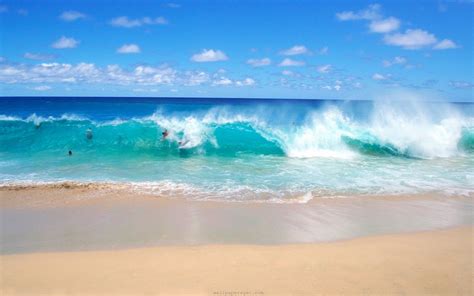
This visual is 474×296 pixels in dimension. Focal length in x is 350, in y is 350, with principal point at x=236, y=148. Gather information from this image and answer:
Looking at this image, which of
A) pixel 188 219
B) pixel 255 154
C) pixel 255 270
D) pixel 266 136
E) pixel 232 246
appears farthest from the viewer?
pixel 266 136

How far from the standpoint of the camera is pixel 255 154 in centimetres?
1505

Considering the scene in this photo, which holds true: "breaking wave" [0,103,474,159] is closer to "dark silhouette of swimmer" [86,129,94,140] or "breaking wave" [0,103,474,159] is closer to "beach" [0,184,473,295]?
"dark silhouette of swimmer" [86,129,94,140]

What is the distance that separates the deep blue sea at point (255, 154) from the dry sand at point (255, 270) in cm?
296

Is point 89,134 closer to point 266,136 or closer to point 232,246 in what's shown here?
point 266,136

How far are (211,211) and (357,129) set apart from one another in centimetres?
1234

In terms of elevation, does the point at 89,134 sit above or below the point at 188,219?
above

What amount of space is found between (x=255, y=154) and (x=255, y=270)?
1068 centimetres

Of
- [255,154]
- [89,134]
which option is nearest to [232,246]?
[255,154]

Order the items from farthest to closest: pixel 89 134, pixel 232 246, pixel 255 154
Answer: pixel 89 134 → pixel 255 154 → pixel 232 246

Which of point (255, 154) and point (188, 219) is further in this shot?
point (255, 154)

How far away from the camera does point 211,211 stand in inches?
280

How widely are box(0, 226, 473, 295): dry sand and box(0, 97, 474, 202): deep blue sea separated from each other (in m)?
2.96

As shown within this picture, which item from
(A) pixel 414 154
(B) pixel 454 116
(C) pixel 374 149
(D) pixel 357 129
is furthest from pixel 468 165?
(B) pixel 454 116

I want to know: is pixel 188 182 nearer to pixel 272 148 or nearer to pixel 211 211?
pixel 211 211
